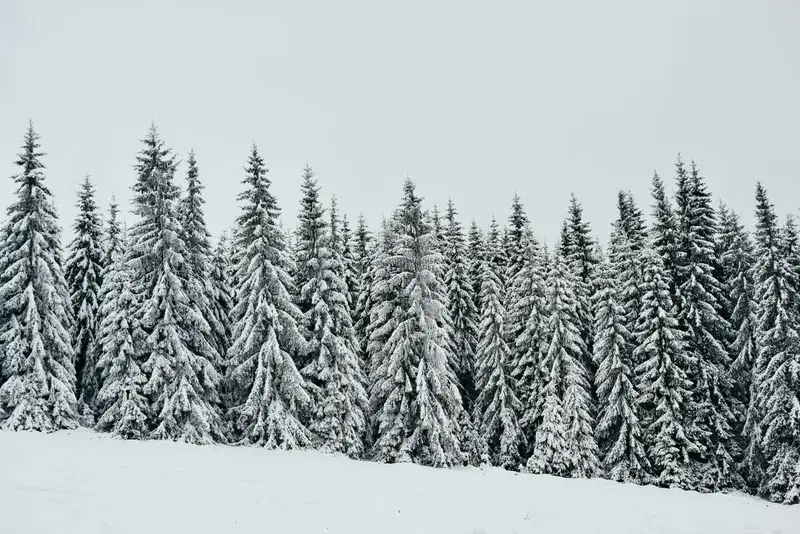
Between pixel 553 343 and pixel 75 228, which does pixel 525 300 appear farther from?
pixel 75 228

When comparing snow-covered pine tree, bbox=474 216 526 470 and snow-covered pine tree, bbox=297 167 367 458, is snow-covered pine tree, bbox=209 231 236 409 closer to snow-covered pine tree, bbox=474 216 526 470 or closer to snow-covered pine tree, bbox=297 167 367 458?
snow-covered pine tree, bbox=297 167 367 458

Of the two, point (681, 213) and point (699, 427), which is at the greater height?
point (681, 213)

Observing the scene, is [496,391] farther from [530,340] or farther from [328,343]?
[328,343]

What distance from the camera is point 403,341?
30.3 m

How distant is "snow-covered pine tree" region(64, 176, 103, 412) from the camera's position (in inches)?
1296

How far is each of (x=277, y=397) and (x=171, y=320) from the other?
7.27m

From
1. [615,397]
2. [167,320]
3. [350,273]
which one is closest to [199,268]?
[167,320]

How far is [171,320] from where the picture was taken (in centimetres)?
2769

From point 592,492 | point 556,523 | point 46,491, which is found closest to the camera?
point 46,491

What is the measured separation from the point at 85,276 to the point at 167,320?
11.0 metres

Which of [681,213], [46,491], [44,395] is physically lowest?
[46,491]

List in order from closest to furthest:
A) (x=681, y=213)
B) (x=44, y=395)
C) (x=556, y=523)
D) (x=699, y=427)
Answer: (x=556, y=523) → (x=44, y=395) → (x=699, y=427) → (x=681, y=213)

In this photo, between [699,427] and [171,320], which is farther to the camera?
[699,427]

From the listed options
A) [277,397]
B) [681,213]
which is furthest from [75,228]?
[681,213]
